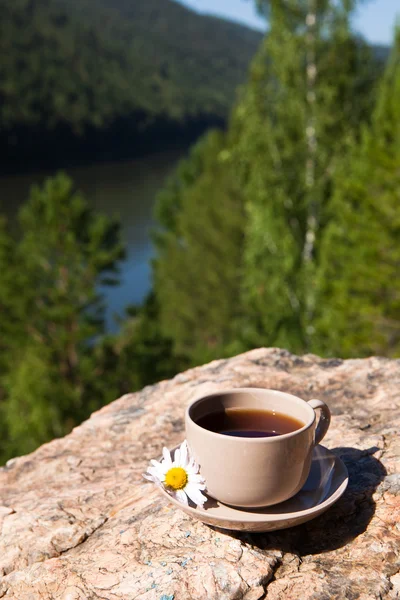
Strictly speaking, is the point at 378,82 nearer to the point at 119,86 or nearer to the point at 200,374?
the point at 200,374

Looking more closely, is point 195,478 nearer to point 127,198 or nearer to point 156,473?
point 156,473

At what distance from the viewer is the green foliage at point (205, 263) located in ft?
84.0

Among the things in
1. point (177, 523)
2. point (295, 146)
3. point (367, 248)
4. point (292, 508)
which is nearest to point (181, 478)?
point (177, 523)

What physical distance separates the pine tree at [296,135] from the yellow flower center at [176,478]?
928cm

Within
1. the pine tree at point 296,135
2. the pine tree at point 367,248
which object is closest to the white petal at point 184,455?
the pine tree at point 296,135

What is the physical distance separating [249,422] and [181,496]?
25 centimetres

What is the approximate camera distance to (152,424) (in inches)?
79.8

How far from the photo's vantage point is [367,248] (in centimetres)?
1118

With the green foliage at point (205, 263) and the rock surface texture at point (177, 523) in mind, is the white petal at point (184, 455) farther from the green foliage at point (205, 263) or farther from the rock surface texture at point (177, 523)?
the green foliage at point (205, 263)

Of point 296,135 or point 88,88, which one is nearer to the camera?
point 296,135

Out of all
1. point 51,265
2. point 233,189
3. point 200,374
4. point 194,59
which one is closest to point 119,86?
point 194,59

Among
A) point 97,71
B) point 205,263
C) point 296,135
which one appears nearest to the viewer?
point 296,135

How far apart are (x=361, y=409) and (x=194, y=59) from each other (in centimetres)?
15758

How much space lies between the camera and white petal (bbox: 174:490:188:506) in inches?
53.9
